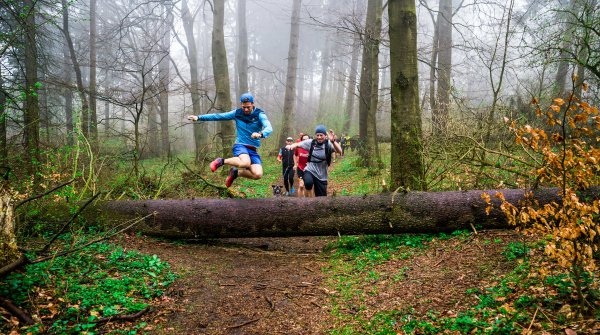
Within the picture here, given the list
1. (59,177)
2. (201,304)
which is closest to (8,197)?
(201,304)

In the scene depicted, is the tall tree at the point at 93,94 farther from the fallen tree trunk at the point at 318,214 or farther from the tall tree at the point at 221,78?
the tall tree at the point at 221,78

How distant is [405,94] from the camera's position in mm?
6207

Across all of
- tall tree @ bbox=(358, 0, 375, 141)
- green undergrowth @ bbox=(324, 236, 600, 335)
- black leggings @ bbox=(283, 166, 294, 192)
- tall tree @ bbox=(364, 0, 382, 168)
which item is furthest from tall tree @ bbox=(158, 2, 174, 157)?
green undergrowth @ bbox=(324, 236, 600, 335)

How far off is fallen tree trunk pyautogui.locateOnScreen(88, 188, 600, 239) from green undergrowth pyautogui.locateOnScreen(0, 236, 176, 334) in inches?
53.8

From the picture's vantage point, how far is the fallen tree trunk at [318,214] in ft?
18.2

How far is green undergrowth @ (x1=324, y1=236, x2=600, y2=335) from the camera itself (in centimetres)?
292

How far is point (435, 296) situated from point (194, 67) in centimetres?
2242

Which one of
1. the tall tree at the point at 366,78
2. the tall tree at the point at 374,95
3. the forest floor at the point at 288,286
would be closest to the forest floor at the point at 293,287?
the forest floor at the point at 288,286

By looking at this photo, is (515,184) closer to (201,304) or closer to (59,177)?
(201,304)

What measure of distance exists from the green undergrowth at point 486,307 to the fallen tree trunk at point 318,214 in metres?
0.96

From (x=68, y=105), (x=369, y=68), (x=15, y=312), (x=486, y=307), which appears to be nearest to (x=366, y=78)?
(x=369, y=68)

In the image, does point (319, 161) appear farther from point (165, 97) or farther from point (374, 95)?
point (165, 97)

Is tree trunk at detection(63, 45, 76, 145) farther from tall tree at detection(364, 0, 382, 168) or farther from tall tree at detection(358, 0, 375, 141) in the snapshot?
tall tree at detection(358, 0, 375, 141)

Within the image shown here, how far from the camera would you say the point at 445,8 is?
15.4m
